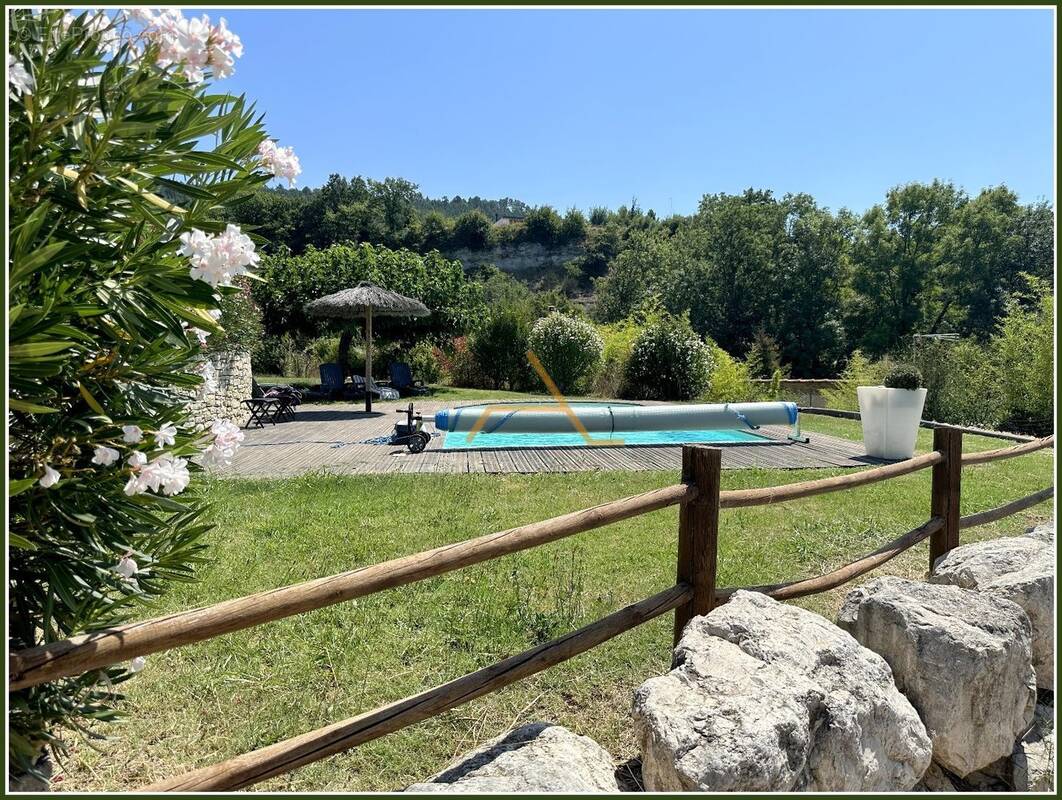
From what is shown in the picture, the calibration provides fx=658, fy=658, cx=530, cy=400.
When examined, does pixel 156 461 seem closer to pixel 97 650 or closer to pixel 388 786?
pixel 97 650

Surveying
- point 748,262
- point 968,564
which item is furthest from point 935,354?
point 748,262

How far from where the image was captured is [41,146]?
1.49 m

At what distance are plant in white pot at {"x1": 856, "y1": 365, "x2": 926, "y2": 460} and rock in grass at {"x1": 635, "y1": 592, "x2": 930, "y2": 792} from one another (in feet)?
24.4

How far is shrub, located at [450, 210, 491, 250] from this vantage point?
2613 inches

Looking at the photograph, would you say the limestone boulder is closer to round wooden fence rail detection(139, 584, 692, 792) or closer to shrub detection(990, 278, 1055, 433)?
round wooden fence rail detection(139, 584, 692, 792)

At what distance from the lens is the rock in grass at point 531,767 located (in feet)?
6.57

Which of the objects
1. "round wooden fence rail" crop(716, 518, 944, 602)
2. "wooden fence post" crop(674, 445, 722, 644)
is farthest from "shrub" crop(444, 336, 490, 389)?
"wooden fence post" crop(674, 445, 722, 644)

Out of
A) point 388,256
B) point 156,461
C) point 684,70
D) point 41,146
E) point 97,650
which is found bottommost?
point 97,650

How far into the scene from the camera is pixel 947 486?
4.72m

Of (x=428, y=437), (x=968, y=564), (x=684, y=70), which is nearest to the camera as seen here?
(x=684, y=70)

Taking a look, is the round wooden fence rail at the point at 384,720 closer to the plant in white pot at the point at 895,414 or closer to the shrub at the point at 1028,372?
the plant in white pot at the point at 895,414

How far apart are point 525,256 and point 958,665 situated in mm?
66841

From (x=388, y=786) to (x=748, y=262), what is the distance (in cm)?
4115

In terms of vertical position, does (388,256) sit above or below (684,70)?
above
